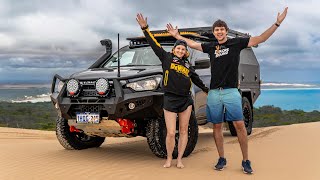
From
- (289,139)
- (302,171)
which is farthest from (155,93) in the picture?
(289,139)

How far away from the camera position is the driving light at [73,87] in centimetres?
706

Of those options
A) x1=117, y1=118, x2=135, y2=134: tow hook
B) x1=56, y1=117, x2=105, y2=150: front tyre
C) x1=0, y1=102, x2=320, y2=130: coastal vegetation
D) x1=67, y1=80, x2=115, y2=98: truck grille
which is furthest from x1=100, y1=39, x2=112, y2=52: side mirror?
x1=0, y1=102, x2=320, y2=130: coastal vegetation

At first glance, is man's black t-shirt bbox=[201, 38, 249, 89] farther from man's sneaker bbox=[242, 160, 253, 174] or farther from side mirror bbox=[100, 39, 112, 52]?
side mirror bbox=[100, 39, 112, 52]

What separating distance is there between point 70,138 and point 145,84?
7.47ft

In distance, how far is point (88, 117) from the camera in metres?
6.94

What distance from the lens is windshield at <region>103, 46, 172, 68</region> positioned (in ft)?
26.6

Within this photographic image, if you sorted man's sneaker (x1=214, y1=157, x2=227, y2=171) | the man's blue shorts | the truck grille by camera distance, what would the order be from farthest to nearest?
the truck grille → man's sneaker (x1=214, y1=157, x2=227, y2=171) → the man's blue shorts

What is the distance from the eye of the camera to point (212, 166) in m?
6.61

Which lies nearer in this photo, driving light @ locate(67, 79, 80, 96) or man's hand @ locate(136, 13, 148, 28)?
man's hand @ locate(136, 13, 148, 28)

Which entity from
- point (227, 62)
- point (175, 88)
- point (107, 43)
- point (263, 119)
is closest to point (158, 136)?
point (175, 88)

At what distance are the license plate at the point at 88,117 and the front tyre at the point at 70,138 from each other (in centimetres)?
123

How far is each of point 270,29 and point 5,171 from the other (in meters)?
4.21

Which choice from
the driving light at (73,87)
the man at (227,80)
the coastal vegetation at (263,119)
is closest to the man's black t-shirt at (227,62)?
the man at (227,80)

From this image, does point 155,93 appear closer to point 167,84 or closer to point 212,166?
point 167,84
